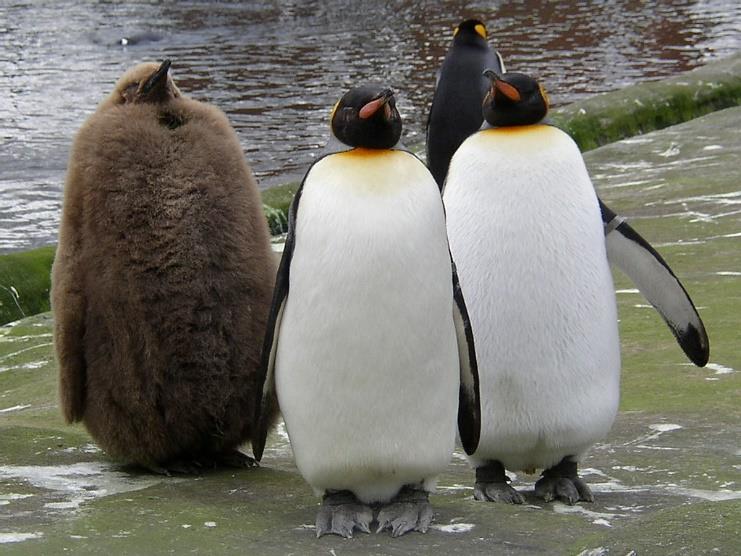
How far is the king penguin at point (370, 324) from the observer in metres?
3.38

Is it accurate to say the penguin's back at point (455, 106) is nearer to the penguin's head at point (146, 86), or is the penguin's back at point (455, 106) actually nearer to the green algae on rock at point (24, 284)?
the green algae on rock at point (24, 284)

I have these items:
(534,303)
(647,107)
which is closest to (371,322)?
(534,303)

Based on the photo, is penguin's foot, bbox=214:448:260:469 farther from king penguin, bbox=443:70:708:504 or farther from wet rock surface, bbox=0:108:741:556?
king penguin, bbox=443:70:708:504

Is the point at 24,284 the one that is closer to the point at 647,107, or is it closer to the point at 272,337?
the point at 272,337

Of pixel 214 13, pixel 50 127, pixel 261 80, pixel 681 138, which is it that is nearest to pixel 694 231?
pixel 681 138

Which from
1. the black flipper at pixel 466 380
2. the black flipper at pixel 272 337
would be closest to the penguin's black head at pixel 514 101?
the black flipper at pixel 466 380

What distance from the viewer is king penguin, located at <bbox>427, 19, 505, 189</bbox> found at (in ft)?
26.9

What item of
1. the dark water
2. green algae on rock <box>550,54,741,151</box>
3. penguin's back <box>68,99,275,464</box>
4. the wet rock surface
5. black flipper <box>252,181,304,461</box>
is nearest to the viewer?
the wet rock surface

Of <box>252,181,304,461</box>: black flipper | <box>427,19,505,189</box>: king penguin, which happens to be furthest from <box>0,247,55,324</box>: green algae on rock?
<box>252,181,304,461</box>: black flipper

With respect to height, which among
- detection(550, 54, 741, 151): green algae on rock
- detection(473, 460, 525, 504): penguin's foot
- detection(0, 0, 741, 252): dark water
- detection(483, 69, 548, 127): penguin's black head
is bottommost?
detection(0, 0, 741, 252): dark water

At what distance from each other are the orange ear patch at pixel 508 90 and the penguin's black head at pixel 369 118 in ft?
2.14

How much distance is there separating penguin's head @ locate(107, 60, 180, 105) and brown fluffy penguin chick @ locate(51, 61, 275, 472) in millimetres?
28

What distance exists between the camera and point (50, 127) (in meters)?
15.4

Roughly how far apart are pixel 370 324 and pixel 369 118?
0.52 m
